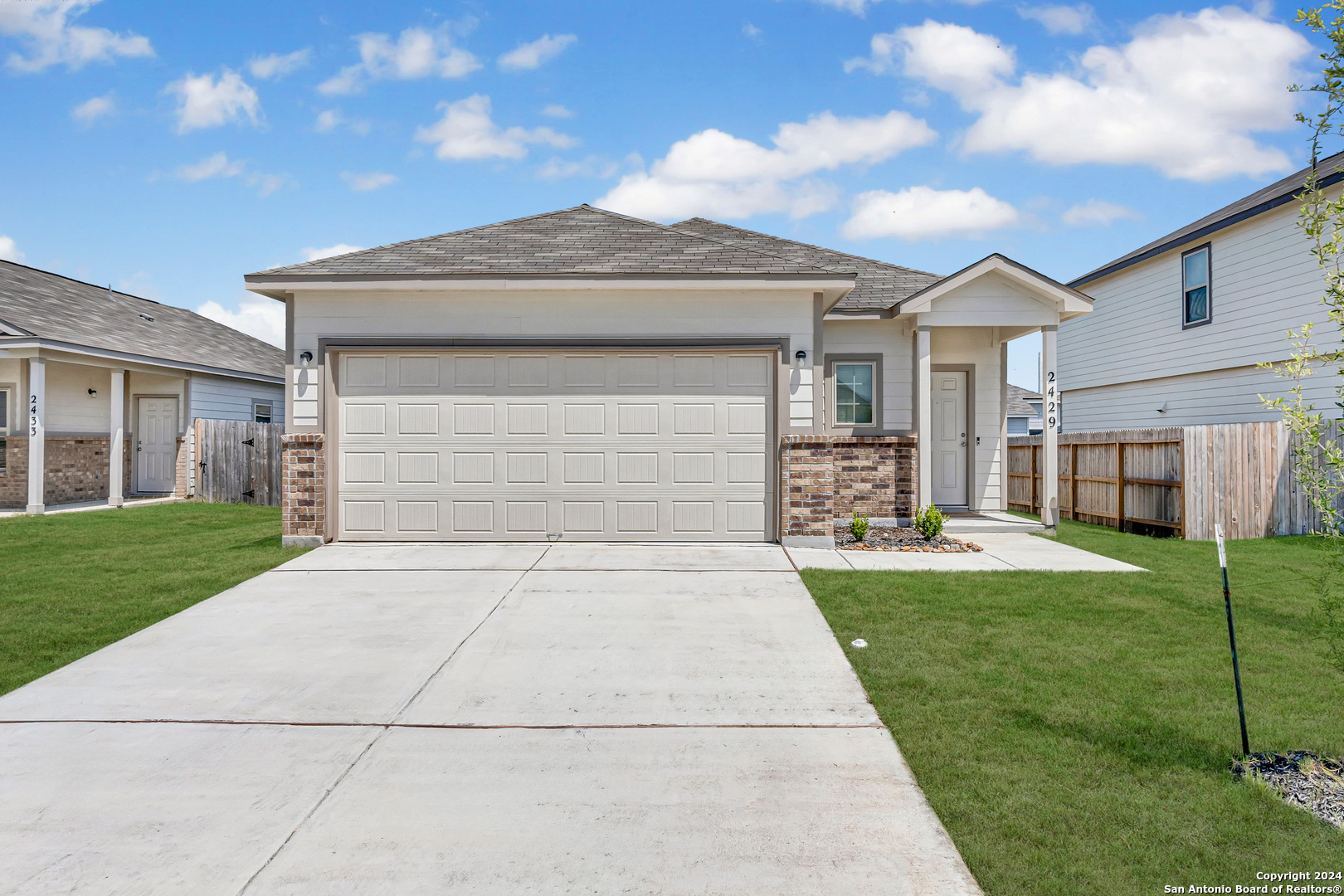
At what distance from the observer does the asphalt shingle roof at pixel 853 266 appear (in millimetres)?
12625

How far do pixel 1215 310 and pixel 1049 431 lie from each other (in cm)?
650

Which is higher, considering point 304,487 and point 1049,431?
point 1049,431

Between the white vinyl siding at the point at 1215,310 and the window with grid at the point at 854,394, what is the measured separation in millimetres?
6218

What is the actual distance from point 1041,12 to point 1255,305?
23.1 ft

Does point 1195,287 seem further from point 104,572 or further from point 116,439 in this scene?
point 116,439

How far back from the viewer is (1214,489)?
11383 mm

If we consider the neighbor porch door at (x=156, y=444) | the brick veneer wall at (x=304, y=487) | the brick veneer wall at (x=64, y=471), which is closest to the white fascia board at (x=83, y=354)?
the neighbor porch door at (x=156, y=444)

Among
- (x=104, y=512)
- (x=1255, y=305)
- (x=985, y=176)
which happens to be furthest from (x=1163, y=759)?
(x=104, y=512)

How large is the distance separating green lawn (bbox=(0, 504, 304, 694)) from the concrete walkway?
6608mm

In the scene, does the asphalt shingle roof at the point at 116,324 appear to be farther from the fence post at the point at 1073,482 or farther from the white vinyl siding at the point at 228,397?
the fence post at the point at 1073,482

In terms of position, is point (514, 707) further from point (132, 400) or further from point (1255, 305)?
point (132, 400)

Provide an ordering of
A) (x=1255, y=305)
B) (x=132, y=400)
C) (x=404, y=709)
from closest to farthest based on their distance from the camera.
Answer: (x=404, y=709), (x=1255, y=305), (x=132, y=400)

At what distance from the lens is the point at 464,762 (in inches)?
149

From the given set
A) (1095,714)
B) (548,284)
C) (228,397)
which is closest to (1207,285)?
(548,284)
